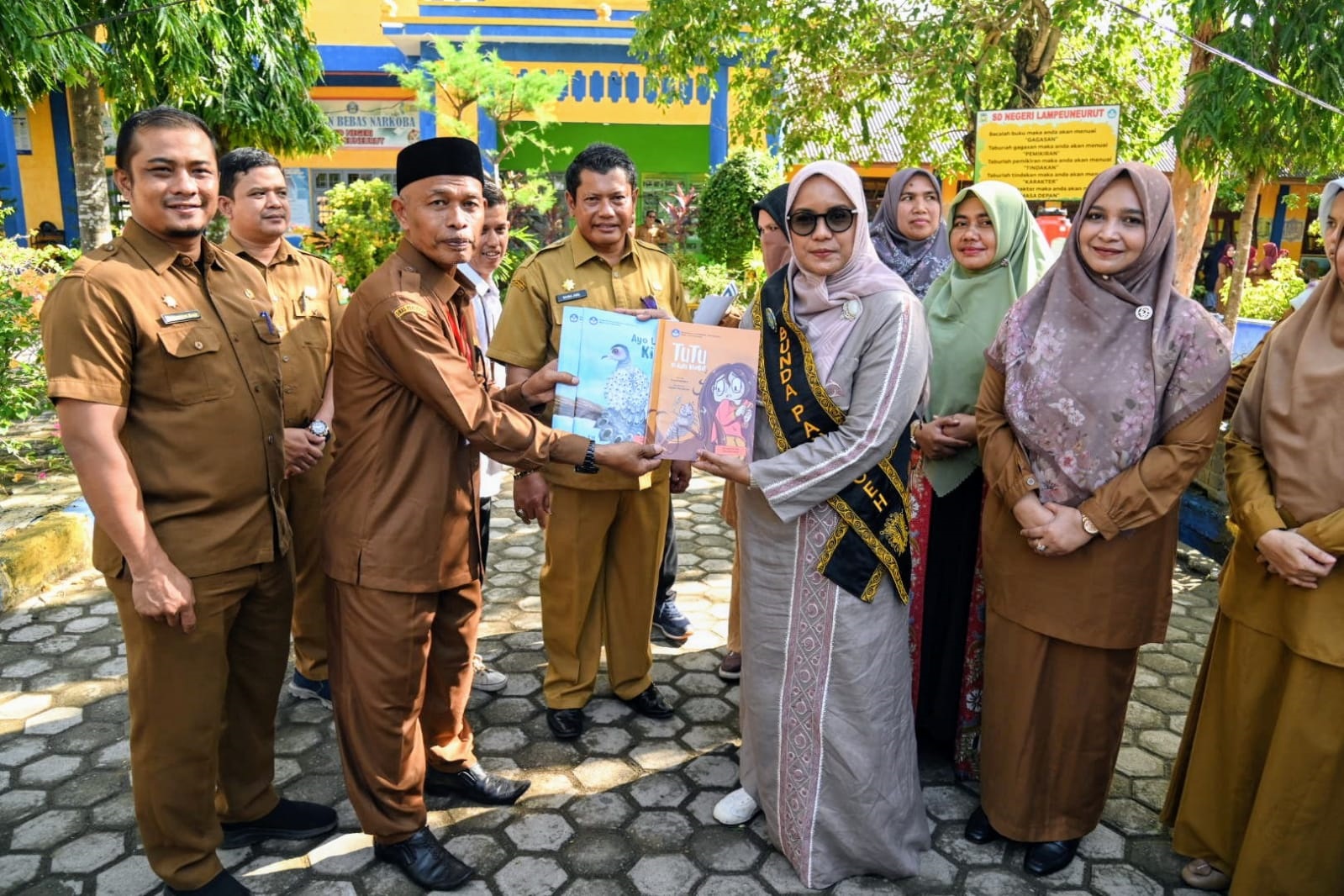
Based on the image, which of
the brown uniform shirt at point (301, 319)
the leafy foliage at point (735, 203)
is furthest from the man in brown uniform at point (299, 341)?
the leafy foliage at point (735, 203)

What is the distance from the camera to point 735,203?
34.7 ft

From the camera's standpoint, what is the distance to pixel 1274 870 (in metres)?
2.52

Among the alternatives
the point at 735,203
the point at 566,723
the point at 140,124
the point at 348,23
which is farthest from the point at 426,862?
the point at 348,23

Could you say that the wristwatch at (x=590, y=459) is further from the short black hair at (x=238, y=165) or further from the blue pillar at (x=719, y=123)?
the blue pillar at (x=719, y=123)

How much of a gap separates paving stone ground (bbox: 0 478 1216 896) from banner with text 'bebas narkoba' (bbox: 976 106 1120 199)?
325cm

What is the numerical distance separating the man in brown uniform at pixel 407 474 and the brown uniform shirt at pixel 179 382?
23cm

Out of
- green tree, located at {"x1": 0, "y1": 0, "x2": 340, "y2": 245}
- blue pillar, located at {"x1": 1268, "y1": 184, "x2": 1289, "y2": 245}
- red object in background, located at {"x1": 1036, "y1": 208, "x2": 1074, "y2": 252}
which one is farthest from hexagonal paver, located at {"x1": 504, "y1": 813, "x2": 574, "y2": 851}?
blue pillar, located at {"x1": 1268, "y1": 184, "x2": 1289, "y2": 245}

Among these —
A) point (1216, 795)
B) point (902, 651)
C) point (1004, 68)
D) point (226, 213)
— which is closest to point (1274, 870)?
point (1216, 795)

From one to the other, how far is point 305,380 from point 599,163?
4.55 ft

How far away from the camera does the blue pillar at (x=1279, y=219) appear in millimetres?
21094

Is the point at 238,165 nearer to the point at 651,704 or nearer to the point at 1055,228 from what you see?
the point at 651,704

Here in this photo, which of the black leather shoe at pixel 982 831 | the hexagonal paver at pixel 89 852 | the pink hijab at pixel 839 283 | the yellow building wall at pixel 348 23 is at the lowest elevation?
the hexagonal paver at pixel 89 852

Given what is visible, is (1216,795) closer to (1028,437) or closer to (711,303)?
(1028,437)

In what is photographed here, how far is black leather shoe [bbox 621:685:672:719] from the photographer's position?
3.74 meters
